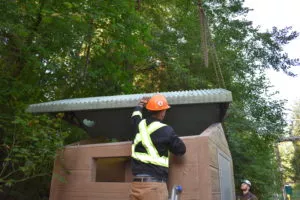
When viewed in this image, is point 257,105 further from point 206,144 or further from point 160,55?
point 206,144

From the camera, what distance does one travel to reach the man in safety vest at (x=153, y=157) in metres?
3.67

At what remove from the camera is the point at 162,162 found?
373 cm

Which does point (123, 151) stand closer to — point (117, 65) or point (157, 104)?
point (157, 104)

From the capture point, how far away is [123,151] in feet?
14.3


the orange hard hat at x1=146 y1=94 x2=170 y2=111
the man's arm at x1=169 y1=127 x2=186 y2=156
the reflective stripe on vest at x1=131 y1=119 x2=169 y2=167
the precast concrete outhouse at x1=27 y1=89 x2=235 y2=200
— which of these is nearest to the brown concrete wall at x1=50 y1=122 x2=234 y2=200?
the precast concrete outhouse at x1=27 y1=89 x2=235 y2=200

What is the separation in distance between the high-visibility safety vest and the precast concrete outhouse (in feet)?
1.39

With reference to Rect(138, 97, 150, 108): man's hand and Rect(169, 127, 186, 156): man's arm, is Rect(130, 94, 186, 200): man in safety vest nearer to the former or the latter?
Rect(169, 127, 186, 156): man's arm

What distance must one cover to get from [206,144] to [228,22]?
33.5 feet

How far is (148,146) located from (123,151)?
785 millimetres

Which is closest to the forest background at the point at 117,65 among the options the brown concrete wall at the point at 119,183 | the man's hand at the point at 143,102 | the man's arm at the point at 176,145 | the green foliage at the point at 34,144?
the green foliage at the point at 34,144

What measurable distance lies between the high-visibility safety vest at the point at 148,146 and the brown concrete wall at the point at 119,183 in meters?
0.35

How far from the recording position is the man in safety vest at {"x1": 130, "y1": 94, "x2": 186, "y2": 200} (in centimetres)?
367

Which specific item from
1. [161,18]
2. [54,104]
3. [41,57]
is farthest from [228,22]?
[54,104]

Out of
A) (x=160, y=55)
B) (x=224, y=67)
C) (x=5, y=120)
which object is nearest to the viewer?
(x=5, y=120)
